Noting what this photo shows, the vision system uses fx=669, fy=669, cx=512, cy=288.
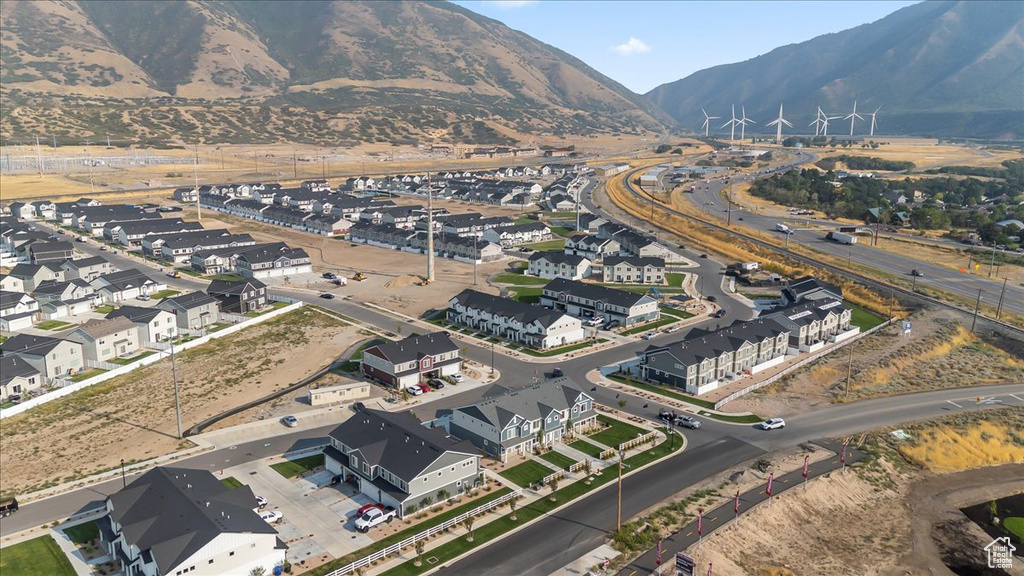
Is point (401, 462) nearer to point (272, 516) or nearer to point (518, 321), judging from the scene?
point (272, 516)

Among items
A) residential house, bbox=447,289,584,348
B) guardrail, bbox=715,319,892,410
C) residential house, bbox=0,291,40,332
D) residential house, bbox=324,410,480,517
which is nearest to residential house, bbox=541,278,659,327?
residential house, bbox=447,289,584,348

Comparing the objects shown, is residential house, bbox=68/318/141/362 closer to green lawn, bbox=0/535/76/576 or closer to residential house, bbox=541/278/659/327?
green lawn, bbox=0/535/76/576

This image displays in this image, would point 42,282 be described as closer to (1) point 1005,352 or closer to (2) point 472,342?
(2) point 472,342

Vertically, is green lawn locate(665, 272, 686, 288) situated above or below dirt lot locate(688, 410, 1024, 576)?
above

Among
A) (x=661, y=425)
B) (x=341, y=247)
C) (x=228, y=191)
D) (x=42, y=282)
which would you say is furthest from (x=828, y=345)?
(x=228, y=191)

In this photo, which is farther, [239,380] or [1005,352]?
[1005,352]

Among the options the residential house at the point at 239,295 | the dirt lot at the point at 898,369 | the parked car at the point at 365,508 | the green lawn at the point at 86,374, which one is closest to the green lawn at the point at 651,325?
the dirt lot at the point at 898,369

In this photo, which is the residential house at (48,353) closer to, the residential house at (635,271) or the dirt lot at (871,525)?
the dirt lot at (871,525)
